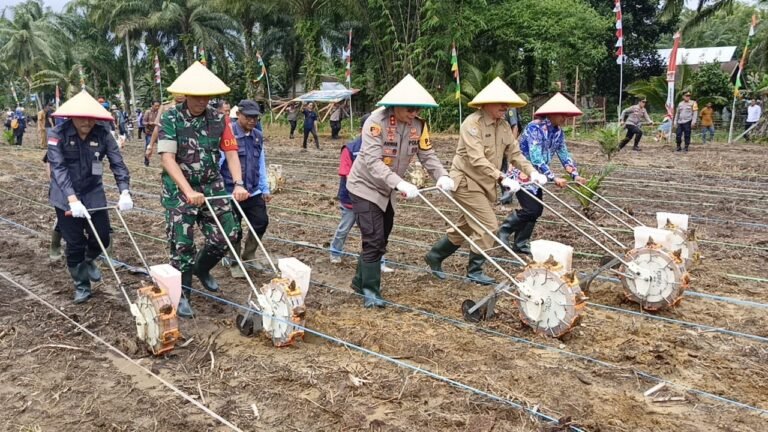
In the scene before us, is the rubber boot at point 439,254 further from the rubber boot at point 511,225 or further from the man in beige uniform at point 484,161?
→ the rubber boot at point 511,225

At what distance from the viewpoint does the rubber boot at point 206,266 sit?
5000mm

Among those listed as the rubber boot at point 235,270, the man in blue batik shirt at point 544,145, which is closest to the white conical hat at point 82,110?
the rubber boot at point 235,270

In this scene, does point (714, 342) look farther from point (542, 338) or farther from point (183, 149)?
point (183, 149)

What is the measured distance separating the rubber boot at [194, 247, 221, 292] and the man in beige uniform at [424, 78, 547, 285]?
2.12 m

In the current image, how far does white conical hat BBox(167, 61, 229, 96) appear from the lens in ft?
14.0

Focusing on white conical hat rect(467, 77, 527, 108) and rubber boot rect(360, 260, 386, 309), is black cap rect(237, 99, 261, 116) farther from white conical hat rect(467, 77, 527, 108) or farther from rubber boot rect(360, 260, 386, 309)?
white conical hat rect(467, 77, 527, 108)

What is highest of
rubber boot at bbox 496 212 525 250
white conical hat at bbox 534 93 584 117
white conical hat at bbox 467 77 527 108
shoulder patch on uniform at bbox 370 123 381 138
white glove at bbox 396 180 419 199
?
white conical hat at bbox 467 77 527 108

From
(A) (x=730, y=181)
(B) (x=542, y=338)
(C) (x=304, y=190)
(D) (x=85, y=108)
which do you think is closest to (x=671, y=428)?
(B) (x=542, y=338)

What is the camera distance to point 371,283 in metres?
5.08

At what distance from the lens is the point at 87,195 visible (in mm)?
5156

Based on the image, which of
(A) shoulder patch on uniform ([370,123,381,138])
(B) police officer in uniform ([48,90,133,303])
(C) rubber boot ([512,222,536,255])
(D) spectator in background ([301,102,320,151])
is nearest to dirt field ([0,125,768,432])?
(B) police officer in uniform ([48,90,133,303])

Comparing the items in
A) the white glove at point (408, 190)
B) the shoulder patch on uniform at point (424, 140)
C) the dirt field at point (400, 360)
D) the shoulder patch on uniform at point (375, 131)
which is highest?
the shoulder patch on uniform at point (375, 131)

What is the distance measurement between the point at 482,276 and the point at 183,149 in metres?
2.94

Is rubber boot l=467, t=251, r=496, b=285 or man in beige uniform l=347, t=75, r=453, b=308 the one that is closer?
man in beige uniform l=347, t=75, r=453, b=308
